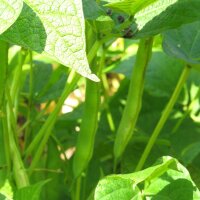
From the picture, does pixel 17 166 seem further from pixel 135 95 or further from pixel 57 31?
pixel 57 31

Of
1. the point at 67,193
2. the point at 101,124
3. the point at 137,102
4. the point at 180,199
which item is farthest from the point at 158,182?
the point at 101,124

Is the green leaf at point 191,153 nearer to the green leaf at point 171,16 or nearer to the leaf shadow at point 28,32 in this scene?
the green leaf at point 171,16

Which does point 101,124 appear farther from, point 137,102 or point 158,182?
point 158,182

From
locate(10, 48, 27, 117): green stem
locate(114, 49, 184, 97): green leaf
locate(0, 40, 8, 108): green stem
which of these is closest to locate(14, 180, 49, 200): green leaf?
locate(0, 40, 8, 108): green stem

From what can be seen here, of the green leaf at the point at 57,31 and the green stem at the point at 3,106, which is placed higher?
the green leaf at the point at 57,31

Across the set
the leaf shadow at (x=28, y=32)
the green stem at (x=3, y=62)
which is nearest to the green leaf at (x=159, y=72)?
the green stem at (x=3, y=62)

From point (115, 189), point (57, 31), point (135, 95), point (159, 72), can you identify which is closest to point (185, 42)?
point (135, 95)
